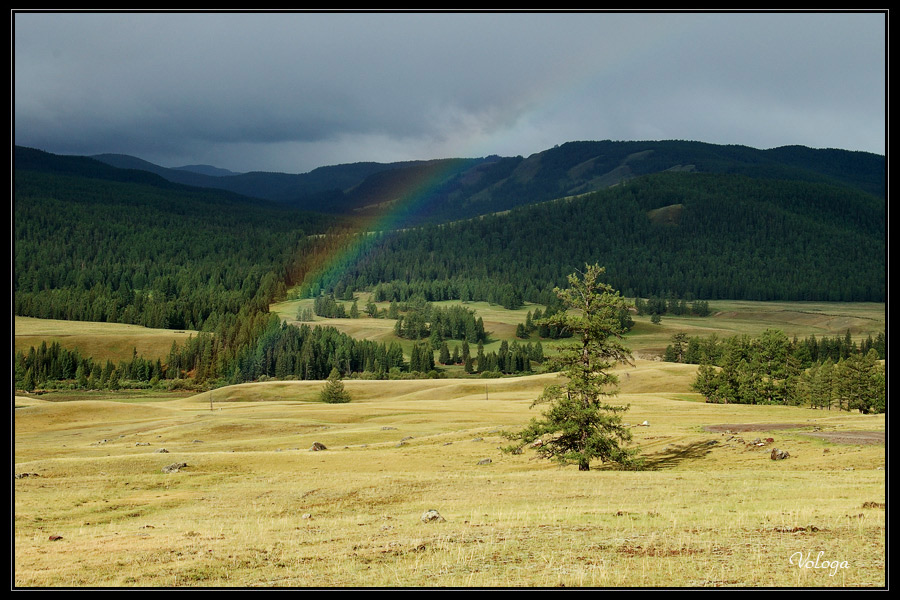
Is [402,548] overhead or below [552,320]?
below

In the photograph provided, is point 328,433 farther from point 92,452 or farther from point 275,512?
point 275,512

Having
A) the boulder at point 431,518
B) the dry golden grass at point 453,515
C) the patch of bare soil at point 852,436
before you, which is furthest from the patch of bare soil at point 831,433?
the boulder at point 431,518

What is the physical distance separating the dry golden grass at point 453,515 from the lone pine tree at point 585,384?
7.44ft

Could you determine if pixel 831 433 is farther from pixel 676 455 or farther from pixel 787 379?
pixel 787 379

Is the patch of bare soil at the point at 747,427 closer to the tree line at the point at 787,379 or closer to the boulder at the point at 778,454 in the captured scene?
the boulder at the point at 778,454

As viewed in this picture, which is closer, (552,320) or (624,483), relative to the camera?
(624,483)

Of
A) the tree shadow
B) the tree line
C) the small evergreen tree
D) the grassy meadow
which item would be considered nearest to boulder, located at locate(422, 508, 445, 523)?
the grassy meadow

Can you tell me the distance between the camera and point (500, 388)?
163 meters

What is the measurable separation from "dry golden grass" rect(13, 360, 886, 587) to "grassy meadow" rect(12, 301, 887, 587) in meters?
0.12
